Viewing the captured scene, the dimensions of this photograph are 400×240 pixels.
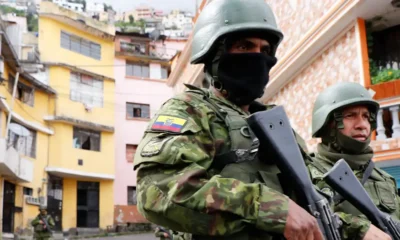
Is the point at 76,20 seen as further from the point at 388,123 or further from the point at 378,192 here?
the point at 378,192

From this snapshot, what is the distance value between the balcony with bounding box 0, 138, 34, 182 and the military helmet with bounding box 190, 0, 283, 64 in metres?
15.5

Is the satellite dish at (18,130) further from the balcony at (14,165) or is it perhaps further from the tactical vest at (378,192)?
the tactical vest at (378,192)

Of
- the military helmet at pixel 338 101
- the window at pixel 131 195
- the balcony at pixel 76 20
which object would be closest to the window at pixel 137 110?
the balcony at pixel 76 20

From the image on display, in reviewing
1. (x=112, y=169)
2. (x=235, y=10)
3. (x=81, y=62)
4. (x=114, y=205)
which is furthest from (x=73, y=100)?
(x=235, y=10)

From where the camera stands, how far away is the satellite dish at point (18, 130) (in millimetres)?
18953

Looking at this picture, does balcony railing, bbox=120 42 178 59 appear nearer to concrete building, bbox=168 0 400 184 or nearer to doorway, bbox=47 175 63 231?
doorway, bbox=47 175 63 231

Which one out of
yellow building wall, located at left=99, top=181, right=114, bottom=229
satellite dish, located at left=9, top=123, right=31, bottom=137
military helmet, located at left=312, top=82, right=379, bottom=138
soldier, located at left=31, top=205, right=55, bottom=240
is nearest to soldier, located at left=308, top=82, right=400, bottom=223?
military helmet, located at left=312, top=82, right=379, bottom=138

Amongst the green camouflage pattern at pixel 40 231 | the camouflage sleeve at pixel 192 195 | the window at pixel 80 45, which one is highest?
the window at pixel 80 45

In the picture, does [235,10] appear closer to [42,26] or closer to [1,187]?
[1,187]

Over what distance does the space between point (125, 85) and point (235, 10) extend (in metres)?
23.8

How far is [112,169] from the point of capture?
78.6 feet

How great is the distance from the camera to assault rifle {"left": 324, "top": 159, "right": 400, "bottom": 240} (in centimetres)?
251

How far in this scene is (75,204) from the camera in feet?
73.9

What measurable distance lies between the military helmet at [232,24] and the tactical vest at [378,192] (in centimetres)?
118
